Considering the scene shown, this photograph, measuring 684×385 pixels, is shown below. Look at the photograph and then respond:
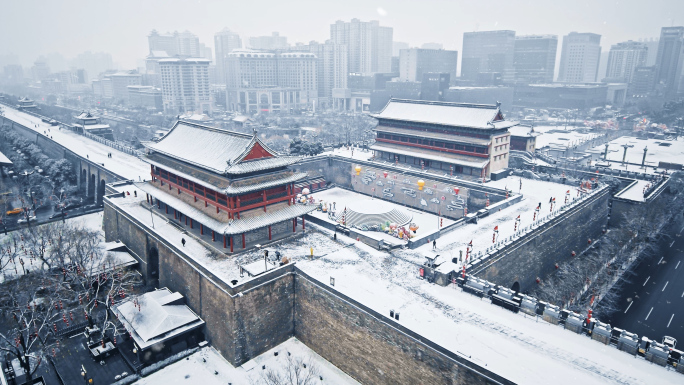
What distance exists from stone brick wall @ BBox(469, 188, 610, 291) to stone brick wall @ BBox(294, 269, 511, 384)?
8962 millimetres

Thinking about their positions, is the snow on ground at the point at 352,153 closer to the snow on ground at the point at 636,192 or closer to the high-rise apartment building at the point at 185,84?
the snow on ground at the point at 636,192

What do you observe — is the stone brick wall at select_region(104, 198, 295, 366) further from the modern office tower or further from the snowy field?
the modern office tower

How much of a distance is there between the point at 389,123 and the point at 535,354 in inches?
1671

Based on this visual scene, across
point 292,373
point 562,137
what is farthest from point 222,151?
point 562,137

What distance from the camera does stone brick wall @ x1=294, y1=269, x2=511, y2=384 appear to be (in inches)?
829

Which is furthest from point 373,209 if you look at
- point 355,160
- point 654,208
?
point 654,208

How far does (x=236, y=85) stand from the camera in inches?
6383

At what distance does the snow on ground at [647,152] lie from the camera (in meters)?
65.3

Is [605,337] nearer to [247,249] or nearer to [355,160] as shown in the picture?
[247,249]

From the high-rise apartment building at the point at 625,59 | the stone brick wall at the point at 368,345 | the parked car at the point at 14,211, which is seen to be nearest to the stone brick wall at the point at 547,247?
the stone brick wall at the point at 368,345

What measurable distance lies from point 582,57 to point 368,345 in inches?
7938

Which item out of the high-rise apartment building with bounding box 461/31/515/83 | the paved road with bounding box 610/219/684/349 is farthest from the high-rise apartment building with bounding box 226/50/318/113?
the paved road with bounding box 610/219/684/349

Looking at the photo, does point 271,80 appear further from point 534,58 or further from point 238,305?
point 238,305

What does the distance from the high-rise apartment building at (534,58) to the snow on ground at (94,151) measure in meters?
151
